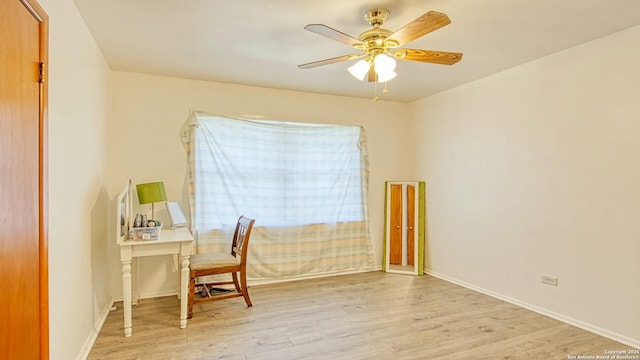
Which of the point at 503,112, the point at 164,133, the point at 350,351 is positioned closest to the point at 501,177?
the point at 503,112

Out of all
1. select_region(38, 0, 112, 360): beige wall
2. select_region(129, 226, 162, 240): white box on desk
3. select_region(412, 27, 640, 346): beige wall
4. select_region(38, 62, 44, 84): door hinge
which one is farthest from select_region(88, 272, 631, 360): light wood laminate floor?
select_region(38, 62, 44, 84): door hinge

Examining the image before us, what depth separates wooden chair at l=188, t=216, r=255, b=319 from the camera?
3256 millimetres

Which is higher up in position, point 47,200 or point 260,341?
point 47,200

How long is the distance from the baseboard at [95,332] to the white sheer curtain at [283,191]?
1064 mm

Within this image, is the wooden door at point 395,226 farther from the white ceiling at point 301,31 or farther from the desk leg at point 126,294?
the desk leg at point 126,294

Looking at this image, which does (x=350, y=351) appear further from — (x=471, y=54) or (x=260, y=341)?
(x=471, y=54)

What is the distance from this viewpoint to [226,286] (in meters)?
4.14

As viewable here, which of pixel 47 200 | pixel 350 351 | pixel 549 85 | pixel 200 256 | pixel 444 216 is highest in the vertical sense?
pixel 549 85

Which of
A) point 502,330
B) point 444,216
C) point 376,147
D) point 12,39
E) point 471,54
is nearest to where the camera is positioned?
point 12,39

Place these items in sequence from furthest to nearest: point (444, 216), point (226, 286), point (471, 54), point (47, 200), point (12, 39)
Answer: point (444, 216), point (226, 286), point (471, 54), point (47, 200), point (12, 39)

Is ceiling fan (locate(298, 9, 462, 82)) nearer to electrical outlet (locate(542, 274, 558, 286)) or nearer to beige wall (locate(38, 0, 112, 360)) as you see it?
beige wall (locate(38, 0, 112, 360))

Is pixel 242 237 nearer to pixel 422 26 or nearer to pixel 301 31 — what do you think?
pixel 301 31

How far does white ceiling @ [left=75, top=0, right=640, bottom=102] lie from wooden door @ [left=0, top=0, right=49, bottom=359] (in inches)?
37.2

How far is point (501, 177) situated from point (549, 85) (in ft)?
3.33
